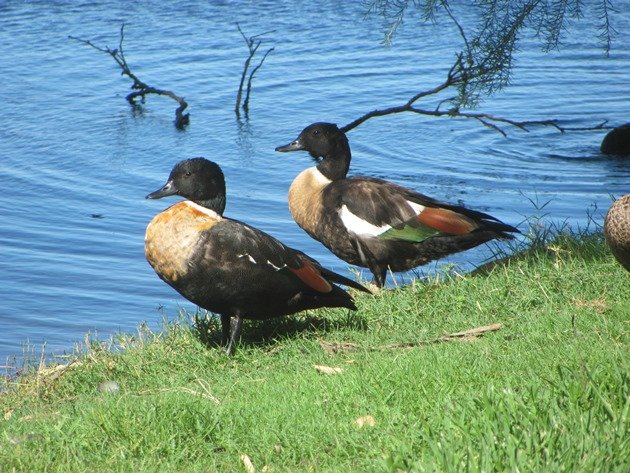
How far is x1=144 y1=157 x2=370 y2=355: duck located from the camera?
6.29 meters

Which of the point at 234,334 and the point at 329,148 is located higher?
the point at 329,148

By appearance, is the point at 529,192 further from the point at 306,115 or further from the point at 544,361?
the point at 544,361

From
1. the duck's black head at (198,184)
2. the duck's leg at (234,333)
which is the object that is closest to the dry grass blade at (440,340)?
the duck's leg at (234,333)

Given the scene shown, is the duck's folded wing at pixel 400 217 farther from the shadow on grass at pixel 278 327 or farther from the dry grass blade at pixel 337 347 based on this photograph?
the dry grass blade at pixel 337 347

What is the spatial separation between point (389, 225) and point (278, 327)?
1.54 meters

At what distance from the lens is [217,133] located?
48.0 feet

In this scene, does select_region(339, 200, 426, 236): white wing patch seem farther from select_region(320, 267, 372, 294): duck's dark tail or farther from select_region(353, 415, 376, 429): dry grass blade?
select_region(353, 415, 376, 429): dry grass blade

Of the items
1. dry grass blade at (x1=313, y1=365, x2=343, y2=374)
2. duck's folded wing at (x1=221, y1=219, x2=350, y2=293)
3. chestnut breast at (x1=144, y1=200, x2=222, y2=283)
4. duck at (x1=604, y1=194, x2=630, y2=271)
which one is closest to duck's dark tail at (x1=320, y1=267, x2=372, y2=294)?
duck's folded wing at (x1=221, y1=219, x2=350, y2=293)

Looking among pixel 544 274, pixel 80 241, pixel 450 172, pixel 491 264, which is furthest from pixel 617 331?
pixel 450 172

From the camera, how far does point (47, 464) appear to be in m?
4.34

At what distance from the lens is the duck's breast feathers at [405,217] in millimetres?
7992

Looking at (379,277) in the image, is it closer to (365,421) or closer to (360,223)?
(360,223)

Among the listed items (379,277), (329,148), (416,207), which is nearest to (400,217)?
(416,207)

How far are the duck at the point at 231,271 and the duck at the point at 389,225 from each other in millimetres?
1428
